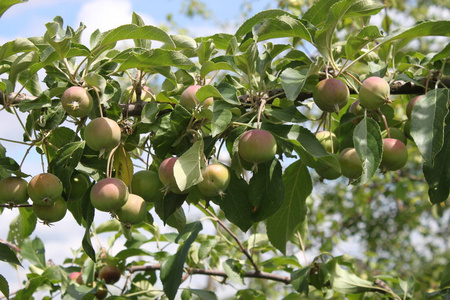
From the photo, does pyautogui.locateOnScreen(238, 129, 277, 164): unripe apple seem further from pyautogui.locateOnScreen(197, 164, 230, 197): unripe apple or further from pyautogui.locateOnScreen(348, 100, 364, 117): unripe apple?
pyautogui.locateOnScreen(348, 100, 364, 117): unripe apple

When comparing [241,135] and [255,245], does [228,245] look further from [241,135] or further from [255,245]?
[241,135]

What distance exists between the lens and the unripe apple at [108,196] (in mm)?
1198

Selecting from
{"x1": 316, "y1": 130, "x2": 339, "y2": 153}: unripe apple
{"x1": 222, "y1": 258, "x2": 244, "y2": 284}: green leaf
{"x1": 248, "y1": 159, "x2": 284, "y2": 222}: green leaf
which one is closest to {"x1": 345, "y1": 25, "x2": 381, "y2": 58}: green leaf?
{"x1": 316, "y1": 130, "x2": 339, "y2": 153}: unripe apple

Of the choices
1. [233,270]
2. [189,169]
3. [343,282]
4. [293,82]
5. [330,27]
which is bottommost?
[343,282]

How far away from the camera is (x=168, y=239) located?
2.54 meters

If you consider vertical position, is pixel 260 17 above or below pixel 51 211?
above

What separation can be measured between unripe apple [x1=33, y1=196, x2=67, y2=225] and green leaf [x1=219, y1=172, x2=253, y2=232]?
0.40 m

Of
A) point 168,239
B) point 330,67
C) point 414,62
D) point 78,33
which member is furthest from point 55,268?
point 414,62

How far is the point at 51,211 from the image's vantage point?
131 centimetres

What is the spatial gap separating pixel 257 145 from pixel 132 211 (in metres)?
0.34

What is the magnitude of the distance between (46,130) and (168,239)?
129cm

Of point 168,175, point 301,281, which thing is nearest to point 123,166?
point 168,175

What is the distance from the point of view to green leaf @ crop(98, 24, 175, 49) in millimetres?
1251

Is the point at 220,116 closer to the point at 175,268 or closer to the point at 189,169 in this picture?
Result: the point at 189,169
